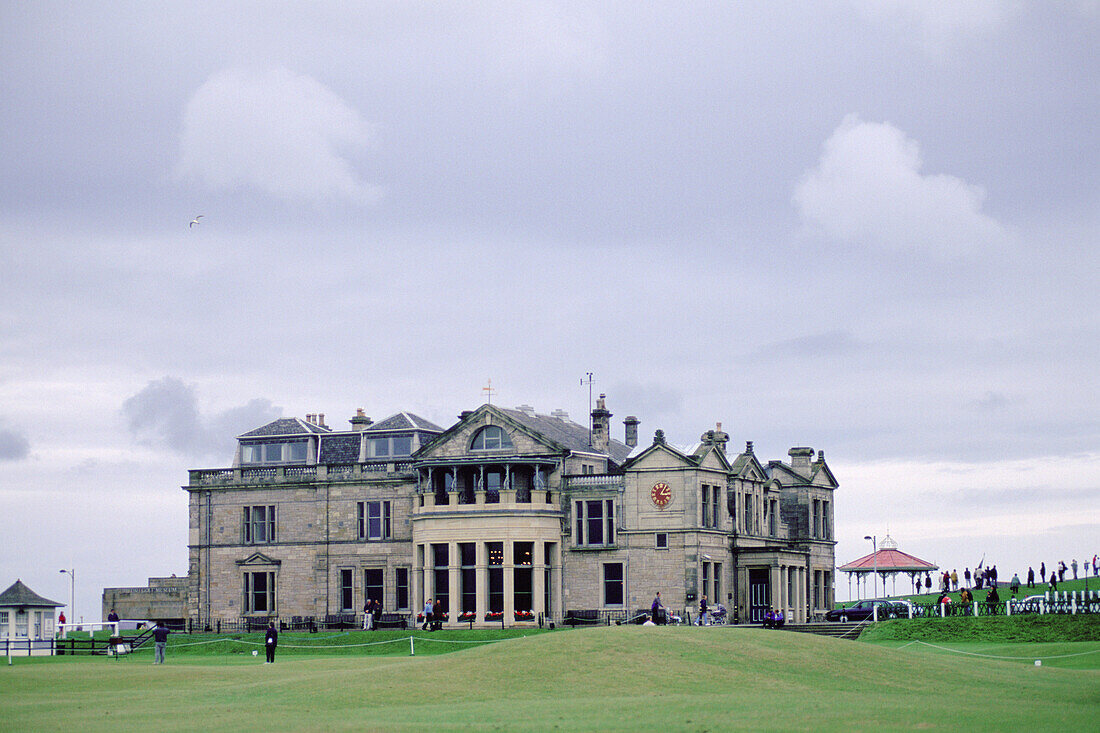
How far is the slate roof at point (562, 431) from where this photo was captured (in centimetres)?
7531

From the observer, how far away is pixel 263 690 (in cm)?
4075

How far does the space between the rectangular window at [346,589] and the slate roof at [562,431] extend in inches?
500

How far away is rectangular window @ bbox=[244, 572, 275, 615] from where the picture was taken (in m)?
80.1

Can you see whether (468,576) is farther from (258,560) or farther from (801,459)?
(801,459)

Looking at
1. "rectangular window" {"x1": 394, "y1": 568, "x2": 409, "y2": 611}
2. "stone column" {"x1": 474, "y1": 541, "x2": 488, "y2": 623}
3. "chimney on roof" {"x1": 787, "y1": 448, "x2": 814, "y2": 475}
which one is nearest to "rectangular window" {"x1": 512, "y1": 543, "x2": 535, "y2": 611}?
"stone column" {"x1": 474, "y1": 541, "x2": 488, "y2": 623}

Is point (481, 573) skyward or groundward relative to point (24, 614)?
skyward

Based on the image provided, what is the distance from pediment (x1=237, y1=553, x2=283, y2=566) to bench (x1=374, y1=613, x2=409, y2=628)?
708 centimetres

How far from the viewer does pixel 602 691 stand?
126ft

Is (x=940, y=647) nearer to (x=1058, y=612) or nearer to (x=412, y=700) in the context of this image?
(x=1058, y=612)

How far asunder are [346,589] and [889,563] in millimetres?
31569

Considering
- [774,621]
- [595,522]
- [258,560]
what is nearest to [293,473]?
[258,560]

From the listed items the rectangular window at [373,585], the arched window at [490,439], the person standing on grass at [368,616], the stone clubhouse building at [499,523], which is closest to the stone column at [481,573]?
the stone clubhouse building at [499,523]

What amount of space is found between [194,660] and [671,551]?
23287 mm

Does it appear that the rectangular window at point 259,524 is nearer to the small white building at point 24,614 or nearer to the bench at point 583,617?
the small white building at point 24,614
